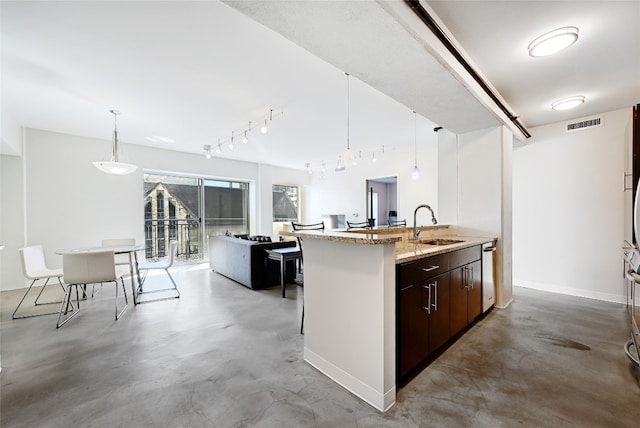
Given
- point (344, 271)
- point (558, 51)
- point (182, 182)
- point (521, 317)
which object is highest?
point (558, 51)

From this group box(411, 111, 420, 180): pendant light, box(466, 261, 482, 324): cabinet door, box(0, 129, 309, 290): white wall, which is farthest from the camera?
box(411, 111, 420, 180): pendant light

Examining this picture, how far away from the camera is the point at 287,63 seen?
8.28ft

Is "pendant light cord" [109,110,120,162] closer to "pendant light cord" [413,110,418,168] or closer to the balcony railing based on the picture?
the balcony railing

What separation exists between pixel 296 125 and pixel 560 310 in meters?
4.49

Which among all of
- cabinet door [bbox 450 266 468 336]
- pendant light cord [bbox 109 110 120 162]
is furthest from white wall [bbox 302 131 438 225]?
pendant light cord [bbox 109 110 120 162]

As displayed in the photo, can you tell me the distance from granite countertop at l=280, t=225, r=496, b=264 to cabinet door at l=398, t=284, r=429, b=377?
0.84 feet

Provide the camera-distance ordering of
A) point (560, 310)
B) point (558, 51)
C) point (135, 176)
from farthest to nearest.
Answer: point (135, 176), point (560, 310), point (558, 51)

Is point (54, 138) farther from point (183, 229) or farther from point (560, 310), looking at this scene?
point (560, 310)

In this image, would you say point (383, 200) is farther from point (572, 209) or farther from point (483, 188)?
point (483, 188)

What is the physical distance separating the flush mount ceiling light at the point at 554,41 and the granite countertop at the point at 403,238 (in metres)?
1.77

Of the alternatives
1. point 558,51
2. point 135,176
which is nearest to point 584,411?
point 558,51

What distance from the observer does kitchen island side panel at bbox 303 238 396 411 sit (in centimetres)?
157

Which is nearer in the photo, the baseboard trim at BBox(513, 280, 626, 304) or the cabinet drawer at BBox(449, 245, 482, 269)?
the cabinet drawer at BBox(449, 245, 482, 269)

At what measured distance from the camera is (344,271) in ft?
5.84
